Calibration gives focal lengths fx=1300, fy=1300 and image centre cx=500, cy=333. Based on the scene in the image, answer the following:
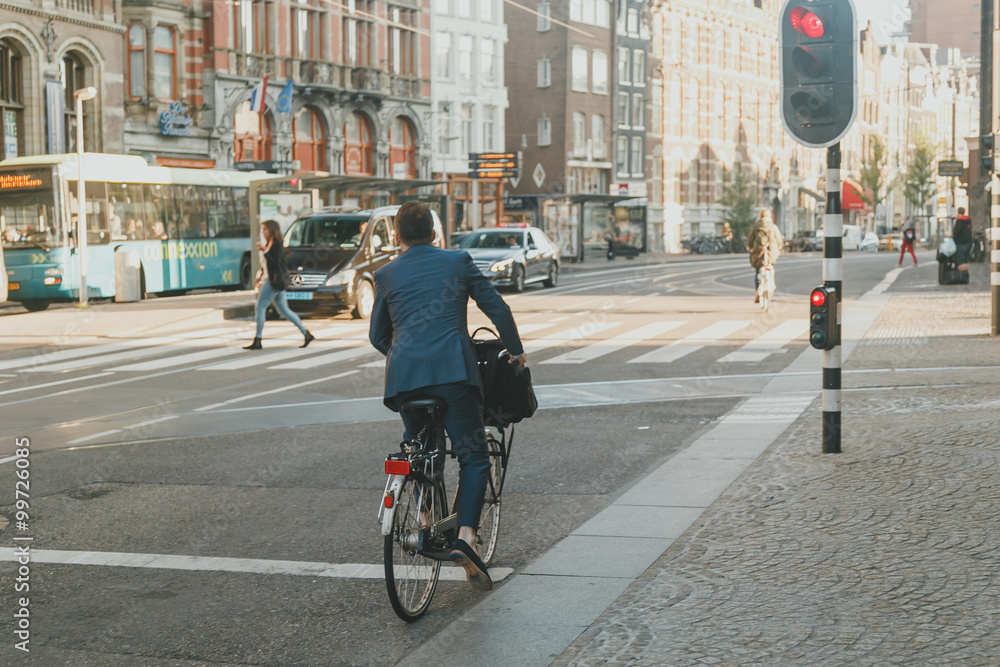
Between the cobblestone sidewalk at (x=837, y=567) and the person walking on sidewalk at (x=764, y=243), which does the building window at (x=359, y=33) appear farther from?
the cobblestone sidewalk at (x=837, y=567)

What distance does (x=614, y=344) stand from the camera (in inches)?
680

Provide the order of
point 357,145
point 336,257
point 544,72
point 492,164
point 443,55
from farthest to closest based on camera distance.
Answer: point 544,72
point 443,55
point 492,164
point 357,145
point 336,257

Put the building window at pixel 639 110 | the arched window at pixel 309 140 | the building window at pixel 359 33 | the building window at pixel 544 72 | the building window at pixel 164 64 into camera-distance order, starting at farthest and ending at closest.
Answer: the building window at pixel 639 110
the building window at pixel 544 72
the building window at pixel 359 33
the arched window at pixel 309 140
the building window at pixel 164 64

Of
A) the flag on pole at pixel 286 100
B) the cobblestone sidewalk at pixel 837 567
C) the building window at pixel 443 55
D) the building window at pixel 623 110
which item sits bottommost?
the cobblestone sidewalk at pixel 837 567

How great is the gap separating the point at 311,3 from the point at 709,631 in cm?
4610

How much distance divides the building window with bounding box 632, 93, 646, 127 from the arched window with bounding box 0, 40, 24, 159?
139 feet

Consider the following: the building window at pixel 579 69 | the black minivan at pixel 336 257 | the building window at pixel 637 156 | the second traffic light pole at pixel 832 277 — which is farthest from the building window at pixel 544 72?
the second traffic light pole at pixel 832 277

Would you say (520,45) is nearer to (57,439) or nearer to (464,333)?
(57,439)

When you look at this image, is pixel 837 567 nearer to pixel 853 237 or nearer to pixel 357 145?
pixel 357 145

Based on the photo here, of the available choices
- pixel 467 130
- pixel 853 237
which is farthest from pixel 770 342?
pixel 853 237

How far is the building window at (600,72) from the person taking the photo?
6912 cm

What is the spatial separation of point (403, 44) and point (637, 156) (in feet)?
72.0

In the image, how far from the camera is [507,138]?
227 ft

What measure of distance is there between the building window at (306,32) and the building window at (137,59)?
7492mm
